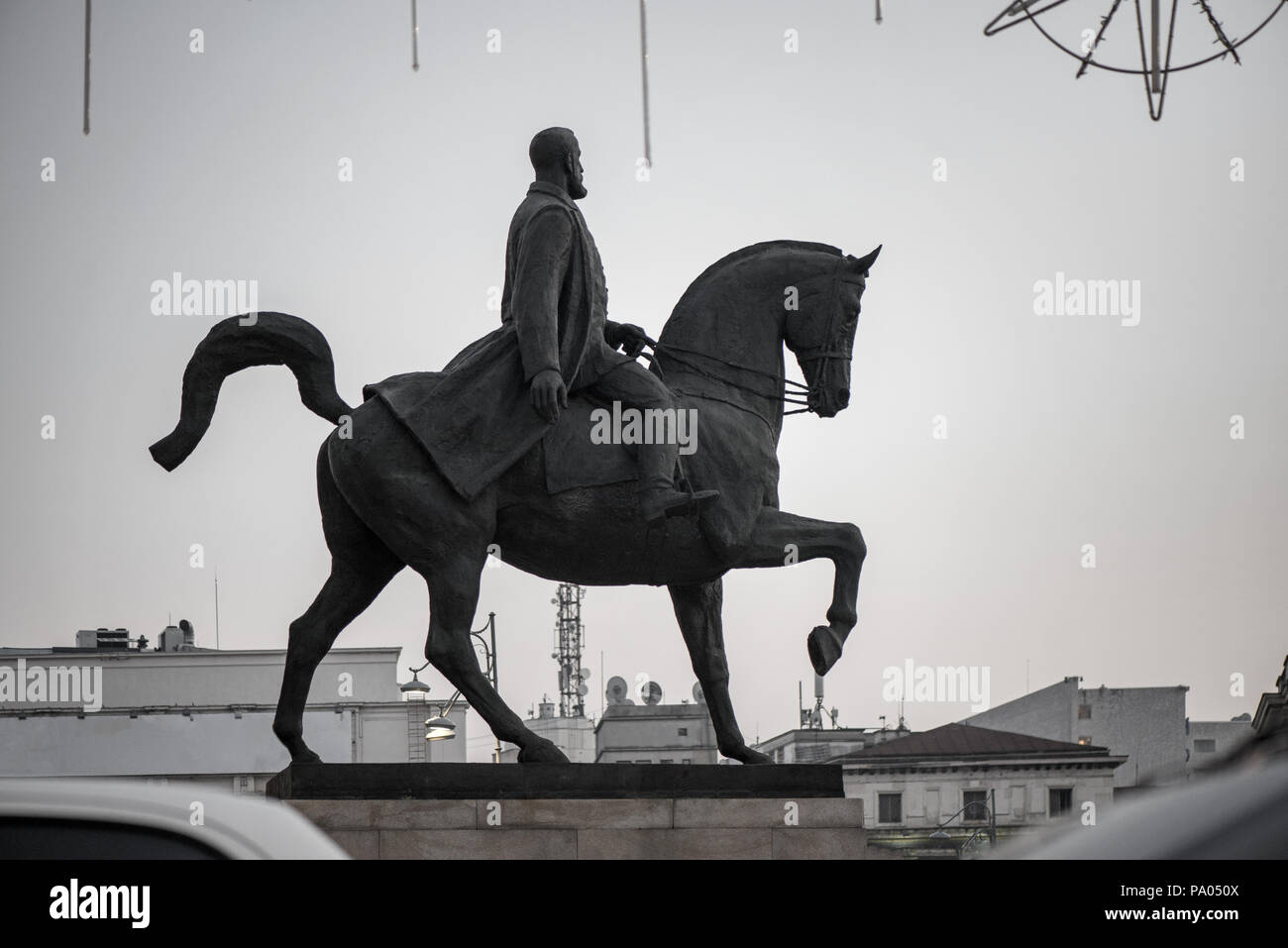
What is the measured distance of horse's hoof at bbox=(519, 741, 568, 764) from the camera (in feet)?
35.4

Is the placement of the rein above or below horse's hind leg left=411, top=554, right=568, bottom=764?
above

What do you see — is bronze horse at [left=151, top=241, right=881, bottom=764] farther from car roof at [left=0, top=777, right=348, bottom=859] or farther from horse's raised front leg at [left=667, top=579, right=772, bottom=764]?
car roof at [left=0, top=777, right=348, bottom=859]

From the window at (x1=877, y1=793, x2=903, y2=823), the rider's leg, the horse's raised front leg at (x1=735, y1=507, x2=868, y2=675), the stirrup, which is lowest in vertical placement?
the window at (x1=877, y1=793, x2=903, y2=823)

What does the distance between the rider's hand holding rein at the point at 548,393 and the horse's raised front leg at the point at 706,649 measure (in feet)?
4.63

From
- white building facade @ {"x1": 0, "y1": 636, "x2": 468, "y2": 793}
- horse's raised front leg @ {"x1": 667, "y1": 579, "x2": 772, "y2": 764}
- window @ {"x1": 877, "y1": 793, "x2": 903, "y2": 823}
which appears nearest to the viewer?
horse's raised front leg @ {"x1": 667, "y1": 579, "x2": 772, "y2": 764}

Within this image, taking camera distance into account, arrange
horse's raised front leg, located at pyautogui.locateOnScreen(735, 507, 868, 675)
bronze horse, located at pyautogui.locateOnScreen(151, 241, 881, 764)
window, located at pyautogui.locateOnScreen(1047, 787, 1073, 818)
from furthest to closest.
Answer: window, located at pyautogui.locateOnScreen(1047, 787, 1073, 818) → horse's raised front leg, located at pyautogui.locateOnScreen(735, 507, 868, 675) → bronze horse, located at pyautogui.locateOnScreen(151, 241, 881, 764)

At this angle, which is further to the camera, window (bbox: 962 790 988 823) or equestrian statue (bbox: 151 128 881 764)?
window (bbox: 962 790 988 823)

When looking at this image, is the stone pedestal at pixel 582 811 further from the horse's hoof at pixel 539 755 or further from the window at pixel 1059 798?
the window at pixel 1059 798

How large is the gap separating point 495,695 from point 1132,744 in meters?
48.6

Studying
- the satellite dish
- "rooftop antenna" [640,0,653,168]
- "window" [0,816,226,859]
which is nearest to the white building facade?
the satellite dish

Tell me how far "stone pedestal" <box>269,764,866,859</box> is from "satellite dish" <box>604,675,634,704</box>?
46.8 m

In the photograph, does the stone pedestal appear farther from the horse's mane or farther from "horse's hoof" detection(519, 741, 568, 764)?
the horse's mane
